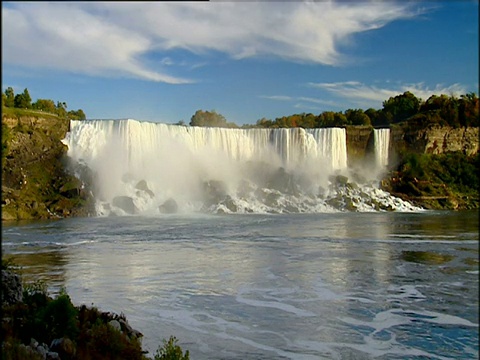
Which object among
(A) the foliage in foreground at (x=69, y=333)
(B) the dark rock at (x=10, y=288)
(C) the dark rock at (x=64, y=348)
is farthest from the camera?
(B) the dark rock at (x=10, y=288)

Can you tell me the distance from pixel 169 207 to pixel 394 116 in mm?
27088

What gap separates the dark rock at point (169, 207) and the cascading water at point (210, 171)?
0.05 m

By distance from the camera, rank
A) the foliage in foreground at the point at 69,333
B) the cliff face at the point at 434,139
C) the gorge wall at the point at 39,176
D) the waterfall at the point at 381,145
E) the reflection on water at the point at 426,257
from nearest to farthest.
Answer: the foliage in foreground at the point at 69,333 → the reflection on water at the point at 426,257 → the gorge wall at the point at 39,176 → the waterfall at the point at 381,145 → the cliff face at the point at 434,139

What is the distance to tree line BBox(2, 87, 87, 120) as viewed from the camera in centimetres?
3628

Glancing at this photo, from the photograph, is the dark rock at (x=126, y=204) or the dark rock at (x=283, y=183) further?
the dark rock at (x=283, y=183)

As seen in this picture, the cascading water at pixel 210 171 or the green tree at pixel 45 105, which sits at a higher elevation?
the green tree at pixel 45 105

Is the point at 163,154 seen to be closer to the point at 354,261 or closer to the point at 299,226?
the point at 299,226

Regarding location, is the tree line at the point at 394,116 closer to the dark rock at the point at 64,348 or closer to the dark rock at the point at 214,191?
the dark rock at the point at 214,191

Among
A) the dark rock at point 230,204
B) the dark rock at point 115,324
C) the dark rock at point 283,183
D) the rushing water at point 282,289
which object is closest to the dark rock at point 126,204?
the dark rock at point 230,204

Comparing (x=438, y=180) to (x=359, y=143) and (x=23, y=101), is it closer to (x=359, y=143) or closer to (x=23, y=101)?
(x=359, y=143)

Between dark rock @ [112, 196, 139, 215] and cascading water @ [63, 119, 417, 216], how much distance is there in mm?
49

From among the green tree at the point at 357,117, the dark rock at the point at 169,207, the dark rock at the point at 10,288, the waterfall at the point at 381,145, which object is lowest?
the dark rock at the point at 169,207

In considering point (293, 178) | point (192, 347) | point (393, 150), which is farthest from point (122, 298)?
point (393, 150)

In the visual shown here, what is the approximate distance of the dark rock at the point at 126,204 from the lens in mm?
26675
